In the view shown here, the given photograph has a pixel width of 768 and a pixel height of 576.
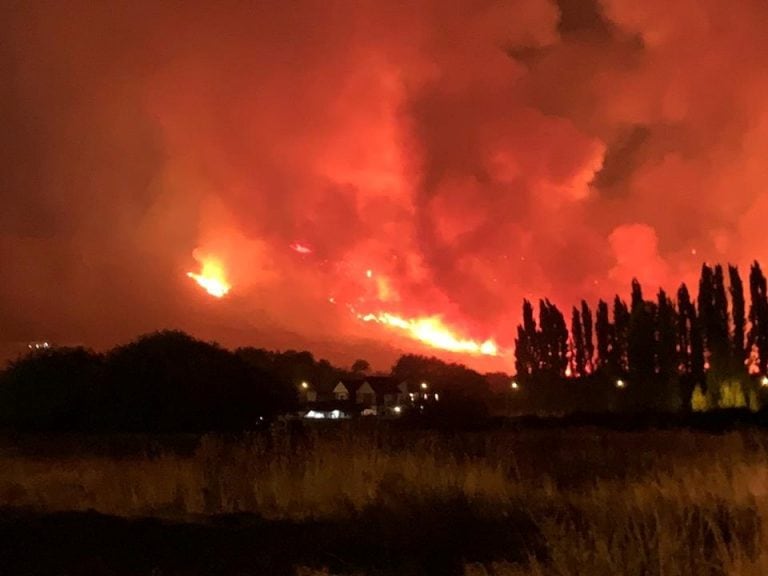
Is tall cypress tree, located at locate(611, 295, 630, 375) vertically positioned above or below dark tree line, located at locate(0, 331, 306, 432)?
above

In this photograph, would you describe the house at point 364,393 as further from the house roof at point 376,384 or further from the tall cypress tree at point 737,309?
the tall cypress tree at point 737,309

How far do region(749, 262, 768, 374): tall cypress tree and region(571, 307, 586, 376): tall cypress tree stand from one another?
19.8 metres

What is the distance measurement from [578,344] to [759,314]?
21.3 m

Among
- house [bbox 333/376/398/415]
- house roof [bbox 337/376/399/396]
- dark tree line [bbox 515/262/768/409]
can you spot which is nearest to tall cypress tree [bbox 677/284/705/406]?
dark tree line [bbox 515/262/768/409]

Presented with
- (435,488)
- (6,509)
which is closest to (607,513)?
(435,488)

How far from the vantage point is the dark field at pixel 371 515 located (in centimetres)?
873

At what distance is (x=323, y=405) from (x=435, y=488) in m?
66.1

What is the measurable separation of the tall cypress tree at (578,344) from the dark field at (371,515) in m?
70.3

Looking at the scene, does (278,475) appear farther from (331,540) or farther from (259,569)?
(259,569)

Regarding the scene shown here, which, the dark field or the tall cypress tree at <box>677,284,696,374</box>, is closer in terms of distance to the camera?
the dark field

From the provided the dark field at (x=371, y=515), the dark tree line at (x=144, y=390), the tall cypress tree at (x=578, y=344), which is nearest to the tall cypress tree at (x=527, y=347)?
the tall cypress tree at (x=578, y=344)

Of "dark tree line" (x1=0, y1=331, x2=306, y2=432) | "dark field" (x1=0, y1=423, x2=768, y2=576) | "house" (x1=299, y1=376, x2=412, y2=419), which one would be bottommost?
"dark field" (x1=0, y1=423, x2=768, y2=576)

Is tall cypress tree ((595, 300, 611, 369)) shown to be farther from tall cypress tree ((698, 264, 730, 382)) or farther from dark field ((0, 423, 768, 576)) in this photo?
dark field ((0, 423, 768, 576))

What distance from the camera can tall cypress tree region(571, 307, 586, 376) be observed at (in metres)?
88.1
